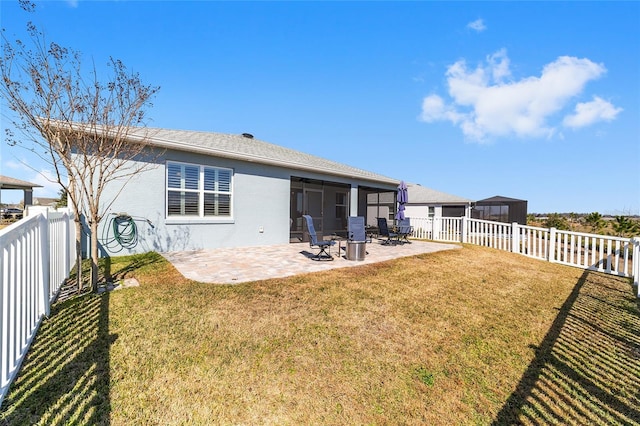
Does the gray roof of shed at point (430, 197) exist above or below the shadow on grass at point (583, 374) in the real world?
above

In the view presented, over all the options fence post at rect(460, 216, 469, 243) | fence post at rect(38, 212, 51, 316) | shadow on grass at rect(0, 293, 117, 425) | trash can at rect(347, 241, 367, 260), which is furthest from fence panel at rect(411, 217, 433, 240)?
fence post at rect(38, 212, 51, 316)

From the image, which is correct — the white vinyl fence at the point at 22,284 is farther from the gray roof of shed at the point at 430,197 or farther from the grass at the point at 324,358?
the gray roof of shed at the point at 430,197

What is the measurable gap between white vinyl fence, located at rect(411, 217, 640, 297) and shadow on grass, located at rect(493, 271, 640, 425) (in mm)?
4719

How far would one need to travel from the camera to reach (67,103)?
16.2 ft

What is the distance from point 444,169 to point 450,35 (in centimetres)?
1601

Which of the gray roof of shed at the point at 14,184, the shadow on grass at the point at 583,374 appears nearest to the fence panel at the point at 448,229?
the shadow on grass at the point at 583,374

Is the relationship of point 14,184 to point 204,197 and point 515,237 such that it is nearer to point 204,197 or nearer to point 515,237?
point 204,197

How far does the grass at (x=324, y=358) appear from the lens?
2293mm

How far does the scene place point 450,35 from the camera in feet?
34.8

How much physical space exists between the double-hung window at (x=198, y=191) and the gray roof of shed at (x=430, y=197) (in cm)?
1709

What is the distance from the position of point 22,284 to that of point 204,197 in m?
6.43

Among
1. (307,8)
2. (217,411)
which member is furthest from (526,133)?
(217,411)

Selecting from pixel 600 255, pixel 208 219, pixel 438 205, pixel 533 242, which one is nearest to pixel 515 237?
pixel 533 242

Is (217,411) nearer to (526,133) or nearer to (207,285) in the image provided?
(207,285)
